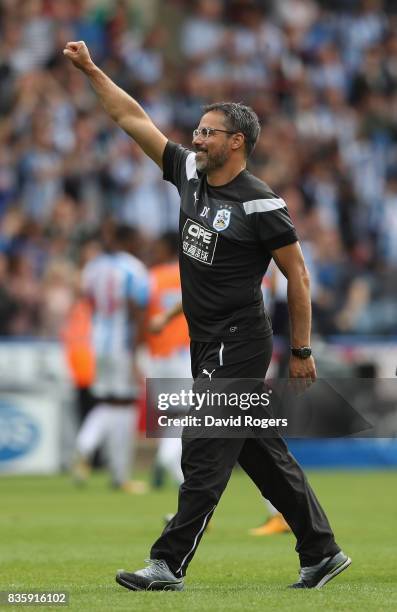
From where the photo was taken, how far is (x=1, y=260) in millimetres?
18312

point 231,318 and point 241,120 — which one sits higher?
point 241,120

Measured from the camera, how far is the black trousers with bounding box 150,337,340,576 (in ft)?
23.5

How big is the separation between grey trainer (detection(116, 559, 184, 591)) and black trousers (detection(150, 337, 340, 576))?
4 centimetres

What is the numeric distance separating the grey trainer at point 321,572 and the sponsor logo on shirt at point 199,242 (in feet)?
5.42

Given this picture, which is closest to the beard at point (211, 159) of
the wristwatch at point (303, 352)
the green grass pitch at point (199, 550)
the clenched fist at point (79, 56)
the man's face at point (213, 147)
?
the man's face at point (213, 147)

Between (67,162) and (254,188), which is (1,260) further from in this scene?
(254,188)

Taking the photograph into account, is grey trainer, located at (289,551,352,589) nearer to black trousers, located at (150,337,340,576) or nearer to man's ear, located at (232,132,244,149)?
black trousers, located at (150,337,340,576)

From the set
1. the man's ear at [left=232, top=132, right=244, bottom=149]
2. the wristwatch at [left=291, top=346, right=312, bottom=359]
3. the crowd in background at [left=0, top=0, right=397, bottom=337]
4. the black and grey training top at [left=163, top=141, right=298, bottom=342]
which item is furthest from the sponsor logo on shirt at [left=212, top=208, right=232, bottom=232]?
the crowd in background at [left=0, top=0, right=397, bottom=337]

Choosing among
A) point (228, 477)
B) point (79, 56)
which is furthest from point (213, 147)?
point (228, 477)

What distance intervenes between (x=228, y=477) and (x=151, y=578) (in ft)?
2.07

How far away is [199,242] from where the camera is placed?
737 cm

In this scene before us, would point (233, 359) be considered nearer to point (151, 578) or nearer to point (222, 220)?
point (222, 220)

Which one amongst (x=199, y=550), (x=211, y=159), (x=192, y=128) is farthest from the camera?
(x=192, y=128)

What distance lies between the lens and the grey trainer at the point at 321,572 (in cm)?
749
